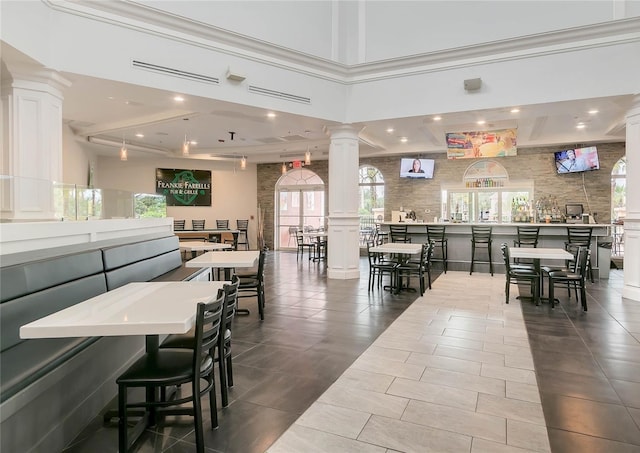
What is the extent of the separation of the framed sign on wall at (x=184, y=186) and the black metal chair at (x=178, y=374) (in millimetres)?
11681

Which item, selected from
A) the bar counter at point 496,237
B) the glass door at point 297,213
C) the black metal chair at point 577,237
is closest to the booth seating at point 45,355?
the bar counter at point 496,237

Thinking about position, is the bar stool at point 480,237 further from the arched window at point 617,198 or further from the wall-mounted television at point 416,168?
the arched window at point 617,198

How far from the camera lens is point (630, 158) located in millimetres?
5730

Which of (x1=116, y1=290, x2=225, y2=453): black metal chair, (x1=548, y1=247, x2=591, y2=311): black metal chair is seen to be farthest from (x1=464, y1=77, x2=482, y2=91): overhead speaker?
(x1=116, y1=290, x2=225, y2=453): black metal chair

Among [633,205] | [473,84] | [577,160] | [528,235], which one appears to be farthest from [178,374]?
[577,160]

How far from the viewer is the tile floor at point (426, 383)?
221 centimetres

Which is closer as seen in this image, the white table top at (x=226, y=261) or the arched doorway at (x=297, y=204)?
the white table top at (x=226, y=261)

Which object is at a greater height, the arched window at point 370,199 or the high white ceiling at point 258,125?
the high white ceiling at point 258,125

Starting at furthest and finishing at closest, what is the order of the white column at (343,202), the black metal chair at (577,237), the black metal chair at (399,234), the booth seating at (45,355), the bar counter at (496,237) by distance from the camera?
the black metal chair at (399,234)
the bar counter at (496,237)
the black metal chair at (577,237)
the white column at (343,202)
the booth seating at (45,355)

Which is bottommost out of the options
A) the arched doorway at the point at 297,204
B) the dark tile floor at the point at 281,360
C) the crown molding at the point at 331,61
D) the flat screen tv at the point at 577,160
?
the dark tile floor at the point at 281,360

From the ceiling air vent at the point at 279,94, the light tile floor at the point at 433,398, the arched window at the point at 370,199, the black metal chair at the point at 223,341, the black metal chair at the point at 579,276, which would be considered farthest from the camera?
the arched window at the point at 370,199

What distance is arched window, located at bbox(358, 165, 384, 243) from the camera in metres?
12.3

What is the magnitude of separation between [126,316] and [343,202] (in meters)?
5.81

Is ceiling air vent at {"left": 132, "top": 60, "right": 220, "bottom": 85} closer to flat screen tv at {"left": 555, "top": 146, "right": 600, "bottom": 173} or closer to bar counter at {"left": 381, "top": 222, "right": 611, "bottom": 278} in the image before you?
bar counter at {"left": 381, "top": 222, "right": 611, "bottom": 278}
